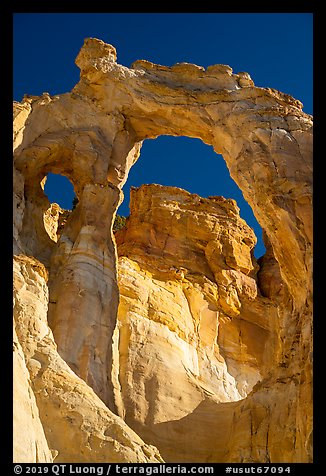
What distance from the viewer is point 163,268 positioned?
95.3 feet

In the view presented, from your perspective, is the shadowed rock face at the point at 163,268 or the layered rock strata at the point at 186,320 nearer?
the shadowed rock face at the point at 163,268

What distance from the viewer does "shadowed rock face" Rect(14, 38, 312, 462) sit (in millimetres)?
20766

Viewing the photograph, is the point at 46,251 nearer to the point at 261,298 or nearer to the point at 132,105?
the point at 132,105

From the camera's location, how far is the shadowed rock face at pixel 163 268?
68.1 feet

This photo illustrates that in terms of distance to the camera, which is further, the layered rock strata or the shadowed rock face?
the layered rock strata

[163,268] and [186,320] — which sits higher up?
[163,268]

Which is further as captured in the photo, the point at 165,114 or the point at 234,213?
the point at 234,213

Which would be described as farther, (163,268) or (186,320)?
A: (163,268)

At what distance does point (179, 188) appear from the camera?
1254 inches
